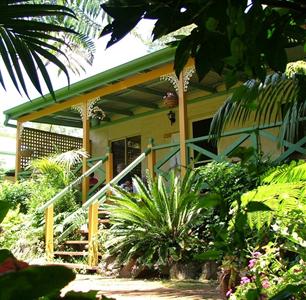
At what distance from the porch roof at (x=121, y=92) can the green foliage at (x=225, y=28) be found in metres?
7.67

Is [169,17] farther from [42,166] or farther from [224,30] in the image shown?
[42,166]

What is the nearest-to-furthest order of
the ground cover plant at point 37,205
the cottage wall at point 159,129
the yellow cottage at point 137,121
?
the yellow cottage at point 137,121 < the ground cover plant at point 37,205 < the cottage wall at point 159,129

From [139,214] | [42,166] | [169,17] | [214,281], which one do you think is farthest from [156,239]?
[169,17]

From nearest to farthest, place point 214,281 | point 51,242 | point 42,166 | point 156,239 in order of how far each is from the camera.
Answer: point 214,281, point 156,239, point 51,242, point 42,166

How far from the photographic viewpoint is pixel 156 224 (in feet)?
25.2

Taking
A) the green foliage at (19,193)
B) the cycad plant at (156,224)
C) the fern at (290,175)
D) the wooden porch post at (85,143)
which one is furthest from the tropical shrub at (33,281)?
the green foliage at (19,193)

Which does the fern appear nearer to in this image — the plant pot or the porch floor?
the porch floor

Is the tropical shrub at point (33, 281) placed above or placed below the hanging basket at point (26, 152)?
below

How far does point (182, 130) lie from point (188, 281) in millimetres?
3374

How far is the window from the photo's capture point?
582 inches

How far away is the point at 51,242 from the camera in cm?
946

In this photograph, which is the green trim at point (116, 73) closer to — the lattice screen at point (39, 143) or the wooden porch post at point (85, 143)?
the wooden porch post at point (85, 143)

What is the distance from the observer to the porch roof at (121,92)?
10.1 meters

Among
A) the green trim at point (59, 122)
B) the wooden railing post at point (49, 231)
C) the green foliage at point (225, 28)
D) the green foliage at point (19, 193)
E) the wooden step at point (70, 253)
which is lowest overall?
the wooden step at point (70, 253)
